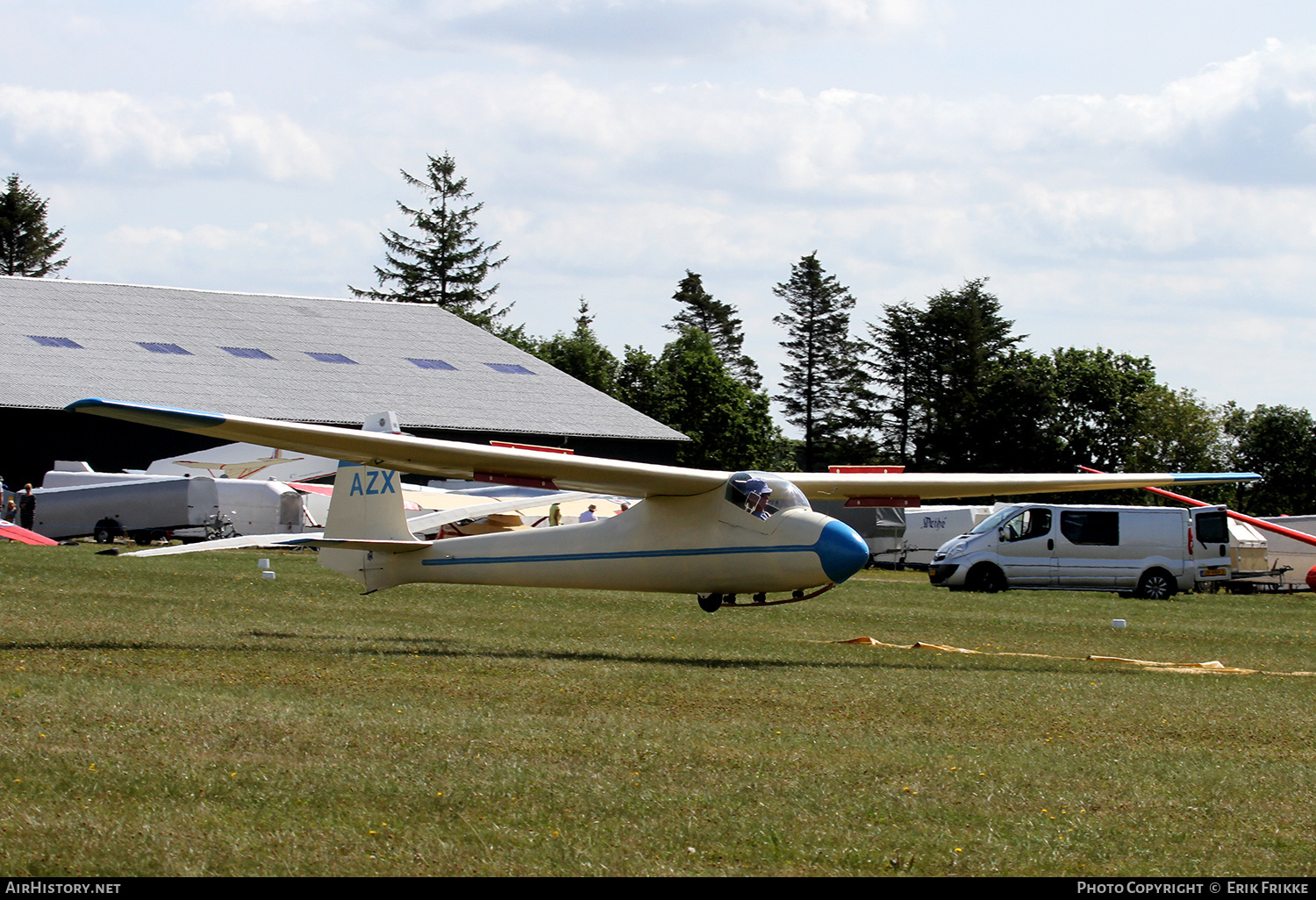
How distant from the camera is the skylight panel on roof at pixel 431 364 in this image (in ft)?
184

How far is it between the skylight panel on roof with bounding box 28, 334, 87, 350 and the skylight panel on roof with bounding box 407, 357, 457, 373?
12912mm

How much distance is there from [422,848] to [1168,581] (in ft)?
86.0

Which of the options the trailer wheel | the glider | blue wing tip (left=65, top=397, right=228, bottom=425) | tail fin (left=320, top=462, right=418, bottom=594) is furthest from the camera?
the trailer wheel

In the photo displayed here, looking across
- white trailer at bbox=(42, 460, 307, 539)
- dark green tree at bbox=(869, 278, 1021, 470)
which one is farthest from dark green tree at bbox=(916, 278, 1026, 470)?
white trailer at bbox=(42, 460, 307, 539)

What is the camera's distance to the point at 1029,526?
29297 millimetres

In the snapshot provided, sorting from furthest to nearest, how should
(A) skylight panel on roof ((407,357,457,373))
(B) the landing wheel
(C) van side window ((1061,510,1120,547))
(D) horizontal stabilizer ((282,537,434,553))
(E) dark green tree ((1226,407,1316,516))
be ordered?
1. (E) dark green tree ((1226,407,1316,516))
2. (A) skylight panel on roof ((407,357,457,373))
3. (C) van side window ((1061,510,1120,547))
4. (B) the landing wheel
5. (D) horizontal stabilizer ((282,537,434,553))

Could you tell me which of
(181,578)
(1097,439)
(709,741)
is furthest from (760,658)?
(1097,439)

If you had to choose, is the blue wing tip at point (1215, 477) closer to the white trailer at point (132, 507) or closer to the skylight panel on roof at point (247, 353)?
the white trailer at point (132, 507)

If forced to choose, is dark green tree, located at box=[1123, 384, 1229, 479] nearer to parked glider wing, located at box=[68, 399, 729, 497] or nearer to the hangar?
the hangar

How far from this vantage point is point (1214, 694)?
11664 millimetres

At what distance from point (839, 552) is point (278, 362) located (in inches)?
1667

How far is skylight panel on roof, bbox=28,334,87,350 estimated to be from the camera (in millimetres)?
48875

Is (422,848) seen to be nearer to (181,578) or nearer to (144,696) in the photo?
(144,696)

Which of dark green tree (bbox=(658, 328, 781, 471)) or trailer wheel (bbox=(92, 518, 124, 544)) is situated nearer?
trailer wheel (bbox=(92, 518, 124, 544))
